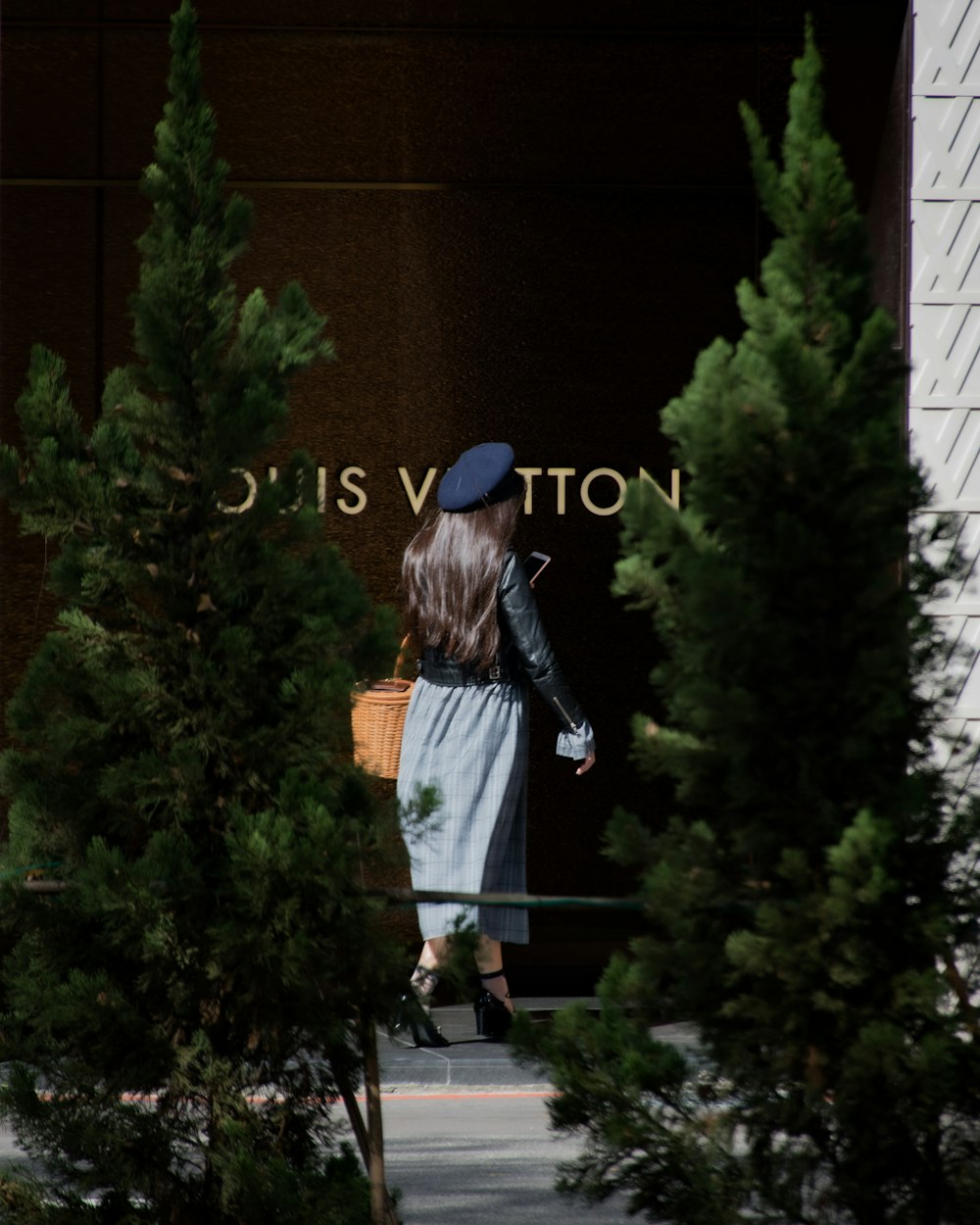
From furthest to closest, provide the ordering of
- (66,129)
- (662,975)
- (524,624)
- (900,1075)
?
(66,129) < (524,624) < (662,975) < (900,1075)

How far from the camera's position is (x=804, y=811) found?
294 centimetres

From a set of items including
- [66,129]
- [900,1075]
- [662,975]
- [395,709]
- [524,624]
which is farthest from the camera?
[66,129]

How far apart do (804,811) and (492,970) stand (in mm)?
4434

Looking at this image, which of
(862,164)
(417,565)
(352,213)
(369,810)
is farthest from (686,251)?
(369,810)

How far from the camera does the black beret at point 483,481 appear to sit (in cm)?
712

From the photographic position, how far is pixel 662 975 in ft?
10.0

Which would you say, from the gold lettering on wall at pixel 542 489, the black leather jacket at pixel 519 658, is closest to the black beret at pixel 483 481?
the black leather jacket at pixel 519 658

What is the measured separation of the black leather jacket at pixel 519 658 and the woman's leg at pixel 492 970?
0.84 m

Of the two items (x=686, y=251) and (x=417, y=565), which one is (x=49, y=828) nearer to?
(x=417, y=565)

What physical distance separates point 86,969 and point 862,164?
21.1ft

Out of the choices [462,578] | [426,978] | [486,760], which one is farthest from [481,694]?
[426,978]

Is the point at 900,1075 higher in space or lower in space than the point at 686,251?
lower

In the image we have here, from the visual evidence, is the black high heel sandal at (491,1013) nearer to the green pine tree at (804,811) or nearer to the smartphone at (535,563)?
the smartphone at (535,563)

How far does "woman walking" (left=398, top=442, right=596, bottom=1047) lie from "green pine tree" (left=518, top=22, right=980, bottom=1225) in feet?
13.0
